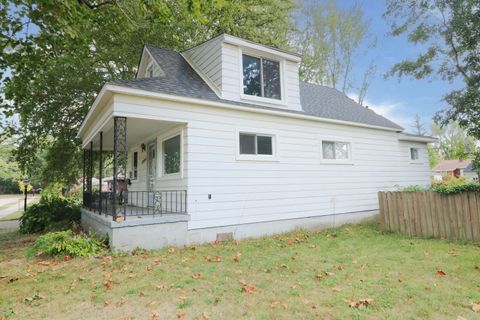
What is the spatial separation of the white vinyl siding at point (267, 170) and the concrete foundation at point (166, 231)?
0.18 meters

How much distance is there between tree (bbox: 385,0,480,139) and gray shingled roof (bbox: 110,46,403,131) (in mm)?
2378

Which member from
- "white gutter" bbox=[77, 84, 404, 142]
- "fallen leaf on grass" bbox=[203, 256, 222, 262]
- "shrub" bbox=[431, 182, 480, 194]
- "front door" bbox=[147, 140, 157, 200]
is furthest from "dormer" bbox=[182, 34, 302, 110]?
"shrub" bbox=[431, 182, 480, 194]

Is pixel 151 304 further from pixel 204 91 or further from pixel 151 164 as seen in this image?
pixel 151 164

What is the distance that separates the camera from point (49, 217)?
38.7 ft

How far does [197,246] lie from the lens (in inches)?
271

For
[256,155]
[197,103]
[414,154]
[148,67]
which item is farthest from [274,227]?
[414,154]

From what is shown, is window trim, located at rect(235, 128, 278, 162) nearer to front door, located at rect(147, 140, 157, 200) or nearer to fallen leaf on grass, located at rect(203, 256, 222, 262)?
fallen leaf on grass, located at rect(203, 256, 222, 262)

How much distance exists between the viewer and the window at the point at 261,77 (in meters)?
8.97

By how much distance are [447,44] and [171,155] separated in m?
13.1

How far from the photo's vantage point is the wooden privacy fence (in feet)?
22.6

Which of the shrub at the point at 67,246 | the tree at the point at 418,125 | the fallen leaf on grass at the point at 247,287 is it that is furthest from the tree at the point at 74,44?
the tree at the point at 418,125

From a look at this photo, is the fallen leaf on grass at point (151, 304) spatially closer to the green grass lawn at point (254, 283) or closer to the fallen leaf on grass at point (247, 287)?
the green grass lawn at point (254, 283)

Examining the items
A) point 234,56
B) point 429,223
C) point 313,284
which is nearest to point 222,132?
point 234,56

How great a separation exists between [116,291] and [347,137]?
9044 mm
